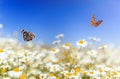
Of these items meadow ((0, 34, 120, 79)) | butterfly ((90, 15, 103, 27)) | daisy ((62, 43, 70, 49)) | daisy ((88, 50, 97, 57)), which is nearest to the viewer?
meadow ((0, 34, 120, 79))

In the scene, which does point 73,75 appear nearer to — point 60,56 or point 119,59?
point 60,56

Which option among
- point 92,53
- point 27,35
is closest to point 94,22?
point 92,53

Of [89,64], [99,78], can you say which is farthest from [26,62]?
[89,64]

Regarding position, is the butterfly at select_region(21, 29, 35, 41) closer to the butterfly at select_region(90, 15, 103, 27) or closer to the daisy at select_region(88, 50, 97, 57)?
the butterfly at select_region(90, 15, 103, 27)

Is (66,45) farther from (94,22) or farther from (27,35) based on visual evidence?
(27,35)

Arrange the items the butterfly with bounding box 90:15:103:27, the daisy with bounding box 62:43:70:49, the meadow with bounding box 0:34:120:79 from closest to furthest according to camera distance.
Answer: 1. the meadow with bounding box 0:34:120:79
2. the butterfly with bounding box 90:15:103:27
3. the daisy with bounding box 62:43:70:49

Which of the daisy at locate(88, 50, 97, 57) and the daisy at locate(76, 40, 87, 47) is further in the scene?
the daisy at locate(88, 50, 97, 57)

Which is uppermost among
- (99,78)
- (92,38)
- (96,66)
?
(92,38)

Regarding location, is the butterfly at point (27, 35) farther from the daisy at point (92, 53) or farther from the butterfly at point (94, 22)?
the daisy at point (92, 53)
